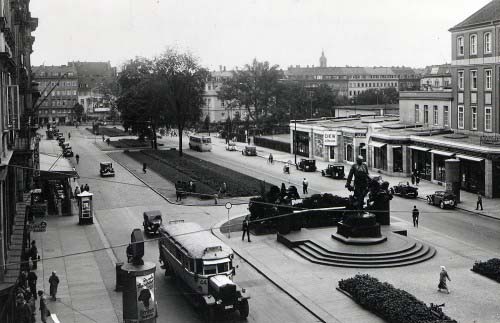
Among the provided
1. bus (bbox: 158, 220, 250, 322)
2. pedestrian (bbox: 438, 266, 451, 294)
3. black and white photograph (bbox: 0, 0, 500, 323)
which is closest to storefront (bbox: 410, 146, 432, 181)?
black and white photograph (bbox: 0, 0, 500, 323)

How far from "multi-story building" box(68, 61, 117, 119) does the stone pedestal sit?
458ft

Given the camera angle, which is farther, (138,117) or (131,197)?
(138,117)

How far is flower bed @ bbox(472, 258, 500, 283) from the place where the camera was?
26.7 m

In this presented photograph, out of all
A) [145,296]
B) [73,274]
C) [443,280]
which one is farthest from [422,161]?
[145,296]

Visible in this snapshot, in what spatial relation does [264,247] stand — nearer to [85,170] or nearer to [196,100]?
[85,170]

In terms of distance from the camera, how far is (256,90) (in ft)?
395

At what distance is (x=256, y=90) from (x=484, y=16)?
66753 mm

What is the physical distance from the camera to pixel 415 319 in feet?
69.0

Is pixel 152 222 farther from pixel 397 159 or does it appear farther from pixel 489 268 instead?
pixel 397 159

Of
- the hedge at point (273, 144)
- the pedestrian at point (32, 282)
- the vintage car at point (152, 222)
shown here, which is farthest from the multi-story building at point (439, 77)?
the pedestrian at point (32, 282)

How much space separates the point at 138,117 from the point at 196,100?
454 inches

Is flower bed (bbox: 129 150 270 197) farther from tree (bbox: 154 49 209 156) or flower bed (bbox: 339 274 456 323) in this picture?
flower bed (bbox: 339 274 456 323)

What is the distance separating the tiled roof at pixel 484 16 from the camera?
55.0 metres

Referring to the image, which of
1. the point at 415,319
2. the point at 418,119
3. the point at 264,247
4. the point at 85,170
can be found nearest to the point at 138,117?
the point at 85,170
